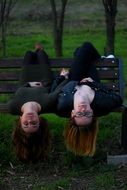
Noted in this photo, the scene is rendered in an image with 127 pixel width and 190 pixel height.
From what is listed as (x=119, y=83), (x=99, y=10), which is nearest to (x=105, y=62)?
(x=119, y=83)

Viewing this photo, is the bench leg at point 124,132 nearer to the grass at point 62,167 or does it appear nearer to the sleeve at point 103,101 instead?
the grass at point 62,167

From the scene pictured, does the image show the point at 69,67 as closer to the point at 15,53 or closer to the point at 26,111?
the point at 26,111

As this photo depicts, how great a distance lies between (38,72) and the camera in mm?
6469

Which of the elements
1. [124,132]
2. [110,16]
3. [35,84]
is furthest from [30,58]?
[110,16]

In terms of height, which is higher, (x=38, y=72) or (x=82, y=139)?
(x=38, y=72)

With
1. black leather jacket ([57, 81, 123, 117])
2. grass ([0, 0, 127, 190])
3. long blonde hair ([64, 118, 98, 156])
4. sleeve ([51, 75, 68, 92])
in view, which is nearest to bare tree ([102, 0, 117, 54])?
grass ([0, 0, 127, 190])

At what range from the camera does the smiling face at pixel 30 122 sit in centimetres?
538

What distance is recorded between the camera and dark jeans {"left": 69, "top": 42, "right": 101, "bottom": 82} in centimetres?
617

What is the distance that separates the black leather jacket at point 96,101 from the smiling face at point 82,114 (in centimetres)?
19

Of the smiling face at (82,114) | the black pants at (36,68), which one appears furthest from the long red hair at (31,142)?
the black pants at (36,68)

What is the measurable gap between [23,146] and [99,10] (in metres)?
13.1

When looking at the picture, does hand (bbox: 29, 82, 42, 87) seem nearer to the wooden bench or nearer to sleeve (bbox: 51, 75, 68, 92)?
sleeve (bbox: 51, 75, 68, 92)

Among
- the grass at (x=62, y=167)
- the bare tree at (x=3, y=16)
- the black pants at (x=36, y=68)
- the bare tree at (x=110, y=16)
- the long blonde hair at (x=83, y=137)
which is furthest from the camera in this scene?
the bare tree at (x=3, y=16)

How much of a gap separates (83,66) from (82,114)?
94 centimetres
